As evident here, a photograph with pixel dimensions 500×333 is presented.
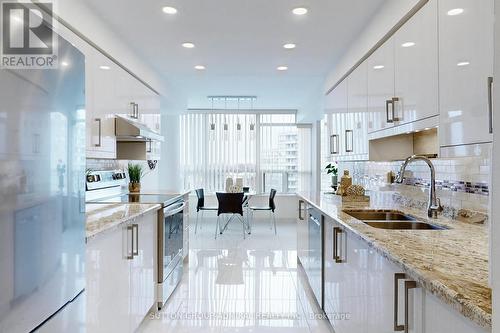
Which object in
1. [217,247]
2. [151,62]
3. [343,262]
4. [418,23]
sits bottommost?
[217,247]

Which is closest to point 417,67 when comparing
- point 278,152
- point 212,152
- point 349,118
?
point 349,118

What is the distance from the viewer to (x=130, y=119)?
11.6 ft

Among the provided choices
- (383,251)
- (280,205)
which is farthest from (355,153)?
(280,205)

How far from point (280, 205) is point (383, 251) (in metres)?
6.52

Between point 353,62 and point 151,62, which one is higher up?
point 151,62

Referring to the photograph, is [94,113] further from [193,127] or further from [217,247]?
[193,127]

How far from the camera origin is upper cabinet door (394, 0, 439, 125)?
1801 millimetres

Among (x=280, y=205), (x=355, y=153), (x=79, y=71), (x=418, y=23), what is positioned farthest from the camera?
(x=280, y=205)

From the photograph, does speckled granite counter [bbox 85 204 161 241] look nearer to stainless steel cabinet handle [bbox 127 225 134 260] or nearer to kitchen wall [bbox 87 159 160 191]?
stainless steel cabinet handle [bbox 127 225 134 260]

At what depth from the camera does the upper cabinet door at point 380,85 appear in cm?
241

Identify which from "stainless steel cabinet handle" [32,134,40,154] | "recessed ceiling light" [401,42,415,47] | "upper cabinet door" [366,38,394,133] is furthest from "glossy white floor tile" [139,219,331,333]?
"recessed ceiling light" [401,42,415,47]

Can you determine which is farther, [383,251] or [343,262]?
[343,262]

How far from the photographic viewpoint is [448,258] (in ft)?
3.92

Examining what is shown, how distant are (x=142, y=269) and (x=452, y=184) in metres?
2.22
